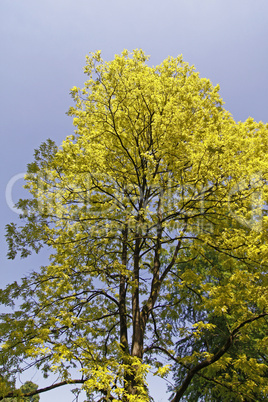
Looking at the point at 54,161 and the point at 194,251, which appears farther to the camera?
the point at 194,251

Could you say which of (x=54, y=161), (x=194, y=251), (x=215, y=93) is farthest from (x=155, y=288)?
(x=215, y=93)

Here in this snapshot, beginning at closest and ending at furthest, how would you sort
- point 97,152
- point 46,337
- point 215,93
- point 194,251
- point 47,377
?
point 46,337 → point 47,377 → point 97,152 → point 194,251 → point 215,93

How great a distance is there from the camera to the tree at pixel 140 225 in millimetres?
4746

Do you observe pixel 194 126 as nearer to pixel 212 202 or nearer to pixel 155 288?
pixel 212 202

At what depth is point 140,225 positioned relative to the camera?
583cm

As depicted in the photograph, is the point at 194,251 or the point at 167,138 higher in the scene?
the point at 167,138

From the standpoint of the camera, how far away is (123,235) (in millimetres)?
6926

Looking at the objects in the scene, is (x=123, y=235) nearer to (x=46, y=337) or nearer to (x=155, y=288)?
(x=155, y=288)

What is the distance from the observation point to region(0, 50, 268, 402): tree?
15.6 feet

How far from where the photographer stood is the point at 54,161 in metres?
5.61

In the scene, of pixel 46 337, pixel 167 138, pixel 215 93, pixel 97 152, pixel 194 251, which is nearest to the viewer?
pixel 46 337

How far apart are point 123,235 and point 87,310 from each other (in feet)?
8.18

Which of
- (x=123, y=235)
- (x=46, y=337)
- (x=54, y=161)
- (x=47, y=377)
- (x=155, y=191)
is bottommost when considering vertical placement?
(x=47, y=377)

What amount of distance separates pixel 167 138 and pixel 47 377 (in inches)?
224
